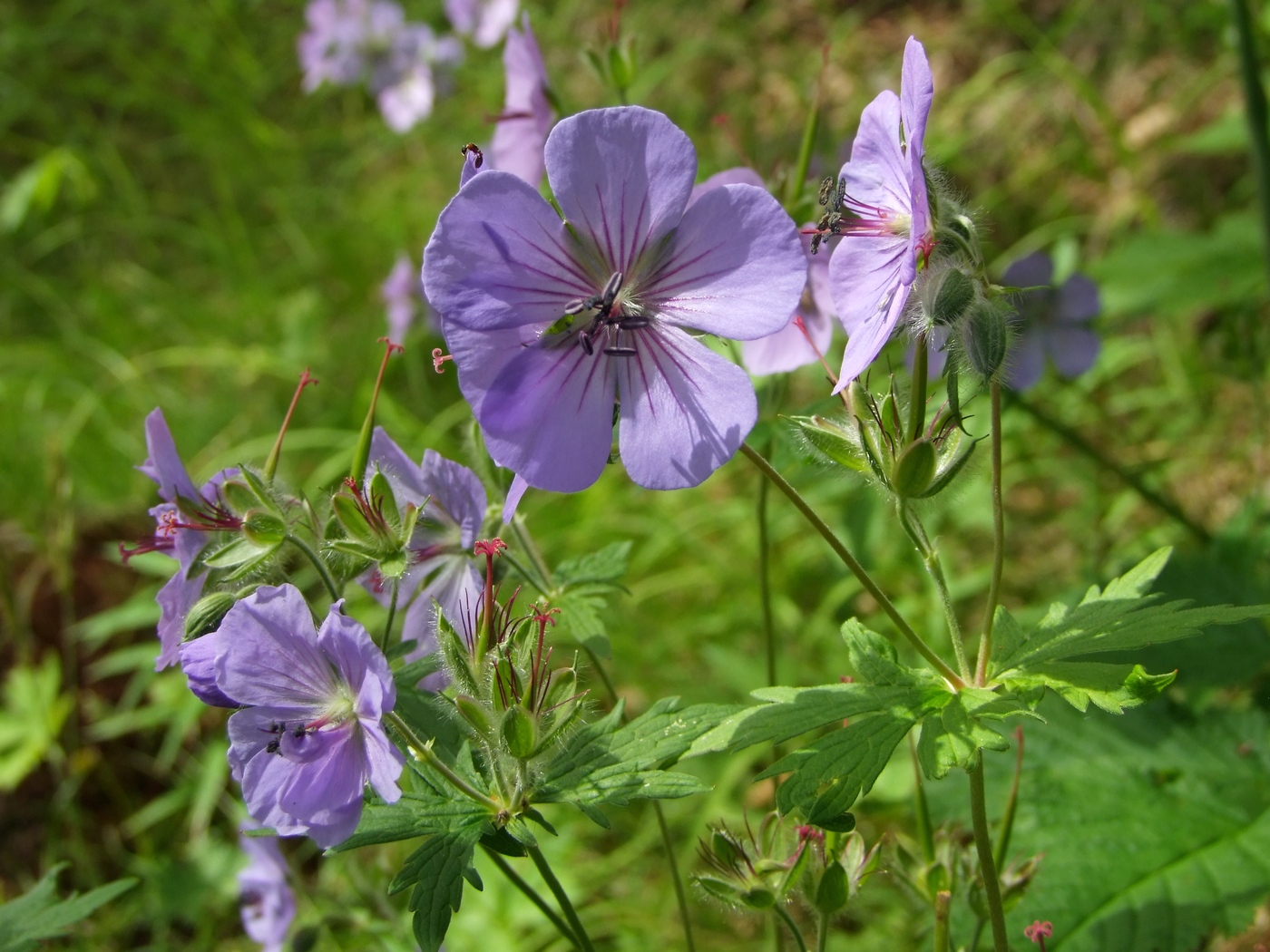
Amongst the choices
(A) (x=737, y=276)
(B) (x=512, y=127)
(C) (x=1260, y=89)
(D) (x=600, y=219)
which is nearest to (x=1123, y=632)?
(A) (x=737, y=276)

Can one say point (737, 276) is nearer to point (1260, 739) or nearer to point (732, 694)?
point (1260, 739)

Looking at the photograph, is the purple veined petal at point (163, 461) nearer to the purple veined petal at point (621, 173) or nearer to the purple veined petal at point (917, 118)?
the purple veined petal at point (621, 173)

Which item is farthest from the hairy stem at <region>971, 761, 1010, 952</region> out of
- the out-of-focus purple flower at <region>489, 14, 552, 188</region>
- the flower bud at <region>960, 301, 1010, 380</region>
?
the out-of-focus purple flower at <region>489, 14, 552, 188</region>

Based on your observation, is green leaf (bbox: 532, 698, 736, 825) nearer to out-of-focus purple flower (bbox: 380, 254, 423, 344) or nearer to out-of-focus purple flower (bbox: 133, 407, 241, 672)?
out-of-focus purple flower (bbox: 133, 407, 241, 672)

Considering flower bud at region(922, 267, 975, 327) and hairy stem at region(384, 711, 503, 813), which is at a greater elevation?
flower bud at region(922, 267, 975, 327)

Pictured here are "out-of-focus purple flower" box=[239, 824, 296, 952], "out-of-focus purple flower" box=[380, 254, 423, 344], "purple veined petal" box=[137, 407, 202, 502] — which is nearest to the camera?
"purple veined petal" box=[137, 407, 202, 502]

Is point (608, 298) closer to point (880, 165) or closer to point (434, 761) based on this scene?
point (880, 165)
